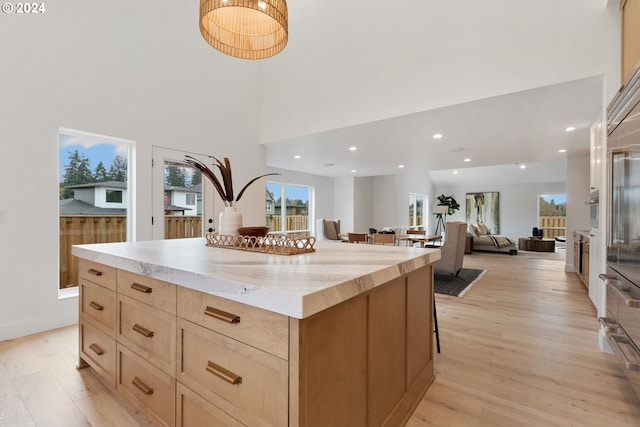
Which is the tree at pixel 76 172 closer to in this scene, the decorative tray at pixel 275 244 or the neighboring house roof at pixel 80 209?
the neighboring house roof at pixel 80 209

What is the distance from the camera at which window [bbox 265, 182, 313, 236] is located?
24.6 ft

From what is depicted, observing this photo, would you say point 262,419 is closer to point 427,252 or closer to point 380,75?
point 427,252

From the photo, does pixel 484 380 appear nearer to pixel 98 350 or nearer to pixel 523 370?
pixel 523 370

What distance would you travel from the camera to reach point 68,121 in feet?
9.90

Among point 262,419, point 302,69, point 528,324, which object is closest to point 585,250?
point 528,324

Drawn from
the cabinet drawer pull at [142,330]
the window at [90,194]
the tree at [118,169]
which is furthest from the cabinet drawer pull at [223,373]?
the tree at [118,169]

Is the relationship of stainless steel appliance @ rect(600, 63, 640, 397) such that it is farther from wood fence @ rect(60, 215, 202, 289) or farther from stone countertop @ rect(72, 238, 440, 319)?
wood fence @ rect(60, 215, 202, 289)

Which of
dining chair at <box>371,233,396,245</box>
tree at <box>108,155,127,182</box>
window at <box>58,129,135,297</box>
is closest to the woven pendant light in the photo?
window at <box>58,129,135,297</box>

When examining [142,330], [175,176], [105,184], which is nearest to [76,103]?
[105,184]

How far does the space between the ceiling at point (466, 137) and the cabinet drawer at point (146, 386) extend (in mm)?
3298

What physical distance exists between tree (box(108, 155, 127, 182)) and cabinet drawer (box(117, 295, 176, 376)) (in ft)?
8.01

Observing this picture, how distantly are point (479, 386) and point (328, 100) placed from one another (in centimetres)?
350

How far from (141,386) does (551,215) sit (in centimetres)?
1287

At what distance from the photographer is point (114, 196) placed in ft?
11.5
